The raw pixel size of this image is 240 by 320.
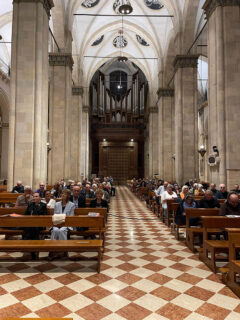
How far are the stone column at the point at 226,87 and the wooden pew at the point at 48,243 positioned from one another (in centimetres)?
624

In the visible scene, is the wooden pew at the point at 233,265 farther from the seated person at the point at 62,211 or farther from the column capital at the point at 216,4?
the column capital at the point at 216,4

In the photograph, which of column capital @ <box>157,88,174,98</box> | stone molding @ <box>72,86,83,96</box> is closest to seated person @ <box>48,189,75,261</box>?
column capital @ <box>157,88,174,98</box>

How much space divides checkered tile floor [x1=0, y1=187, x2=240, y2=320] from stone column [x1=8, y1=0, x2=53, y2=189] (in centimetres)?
497

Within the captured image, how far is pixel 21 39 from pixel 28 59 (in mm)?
759

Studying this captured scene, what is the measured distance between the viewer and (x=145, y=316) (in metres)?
2.98

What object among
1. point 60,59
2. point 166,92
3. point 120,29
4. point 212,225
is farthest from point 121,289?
point 120,29

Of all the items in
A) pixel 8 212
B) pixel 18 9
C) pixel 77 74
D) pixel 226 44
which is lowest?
pixel 8 212

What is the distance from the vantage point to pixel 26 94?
30.6ft

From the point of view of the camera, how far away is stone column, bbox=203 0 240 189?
938cm

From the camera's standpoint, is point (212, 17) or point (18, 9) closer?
point (18, 9)

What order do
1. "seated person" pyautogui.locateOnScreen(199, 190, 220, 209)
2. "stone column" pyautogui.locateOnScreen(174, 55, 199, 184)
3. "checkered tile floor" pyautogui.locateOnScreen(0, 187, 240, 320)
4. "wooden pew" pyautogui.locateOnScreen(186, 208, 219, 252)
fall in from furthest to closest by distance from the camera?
"stone column" pyautogui.locateOnScreen(174, 55, 199, 184), "seated person" pyautogui.locateOnScreen(199, 190, 220, 209), "wooden pew" pyautogui.locateOnScreen(186, 208, 219, 252), "checkered tile floor" pyautogui.locateOnScreen(0, 187, 240, 320)

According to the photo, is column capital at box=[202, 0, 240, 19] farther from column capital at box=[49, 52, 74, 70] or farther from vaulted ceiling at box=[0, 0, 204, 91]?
column capital at box=[49, 52, 74, 70]

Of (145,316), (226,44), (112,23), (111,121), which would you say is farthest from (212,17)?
(111,121)

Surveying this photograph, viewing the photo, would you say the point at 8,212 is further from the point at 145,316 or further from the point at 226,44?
the point at 226,44
